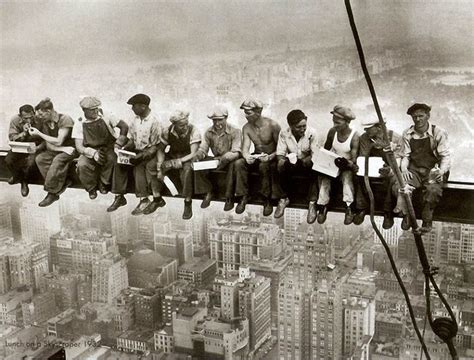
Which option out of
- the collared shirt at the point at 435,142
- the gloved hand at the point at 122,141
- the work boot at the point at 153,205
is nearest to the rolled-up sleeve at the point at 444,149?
the collared shirt at the point at 435,142

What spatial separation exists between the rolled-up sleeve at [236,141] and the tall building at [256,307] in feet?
4.83

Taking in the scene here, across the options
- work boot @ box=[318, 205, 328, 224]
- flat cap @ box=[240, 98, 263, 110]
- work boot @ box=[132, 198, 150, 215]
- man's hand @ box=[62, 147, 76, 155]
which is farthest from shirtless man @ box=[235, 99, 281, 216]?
man's hand @ box=[62, 147, 76, 155]

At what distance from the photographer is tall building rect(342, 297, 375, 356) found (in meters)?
6.15

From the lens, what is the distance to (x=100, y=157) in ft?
21.0

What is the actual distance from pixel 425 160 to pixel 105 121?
10.3 feet

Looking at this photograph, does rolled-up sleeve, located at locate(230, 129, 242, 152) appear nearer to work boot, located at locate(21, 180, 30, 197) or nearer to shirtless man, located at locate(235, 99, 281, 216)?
shirtless man, located at locate(235, 99, 281, 216)

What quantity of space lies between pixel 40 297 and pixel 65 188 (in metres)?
1.67

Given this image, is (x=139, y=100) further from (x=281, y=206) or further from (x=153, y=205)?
(x=281, y=206)

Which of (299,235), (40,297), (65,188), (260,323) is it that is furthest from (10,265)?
(299,235)

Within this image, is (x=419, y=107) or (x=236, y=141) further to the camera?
(x=236, y=141)

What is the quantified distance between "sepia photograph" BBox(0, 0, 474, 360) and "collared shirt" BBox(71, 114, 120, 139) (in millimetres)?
26

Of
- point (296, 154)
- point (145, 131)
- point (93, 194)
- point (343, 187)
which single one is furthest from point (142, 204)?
point (343, 187)

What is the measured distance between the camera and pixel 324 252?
6.23 m

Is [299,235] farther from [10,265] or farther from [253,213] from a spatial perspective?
[10,265]
